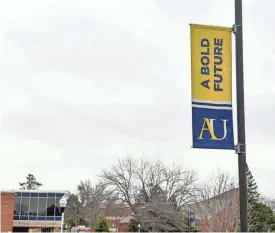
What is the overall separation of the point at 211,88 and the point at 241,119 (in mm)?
630

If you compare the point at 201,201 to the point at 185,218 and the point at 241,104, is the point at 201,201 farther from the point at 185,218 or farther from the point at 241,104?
the point at 241,104

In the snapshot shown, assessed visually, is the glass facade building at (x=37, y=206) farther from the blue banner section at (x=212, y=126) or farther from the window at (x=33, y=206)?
the blue banner section at (x=212, y=126)

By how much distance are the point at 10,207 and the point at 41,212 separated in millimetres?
14116

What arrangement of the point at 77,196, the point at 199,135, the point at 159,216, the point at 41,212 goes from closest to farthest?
the point at 199,135 < the point at 159,216 < the point at 41,212 < the point at 77,196

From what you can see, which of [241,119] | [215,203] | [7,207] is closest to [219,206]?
[215,203]

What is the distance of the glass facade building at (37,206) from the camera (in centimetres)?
5309

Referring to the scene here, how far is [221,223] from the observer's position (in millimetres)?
38875

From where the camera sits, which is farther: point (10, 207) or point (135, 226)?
point (135, 226)

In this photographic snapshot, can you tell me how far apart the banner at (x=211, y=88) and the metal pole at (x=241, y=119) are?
144mm

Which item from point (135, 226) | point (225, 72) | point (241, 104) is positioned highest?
point (225, 72)

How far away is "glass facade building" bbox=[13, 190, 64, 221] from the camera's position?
2090 inches

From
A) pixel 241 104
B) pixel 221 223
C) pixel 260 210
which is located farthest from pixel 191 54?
pixel 260 210

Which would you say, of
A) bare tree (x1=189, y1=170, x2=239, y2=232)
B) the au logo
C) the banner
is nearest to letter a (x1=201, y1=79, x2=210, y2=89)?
the banner

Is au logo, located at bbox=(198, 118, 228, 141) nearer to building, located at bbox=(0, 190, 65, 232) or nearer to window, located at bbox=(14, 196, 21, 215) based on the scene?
building, located at bbox=(0, 190, 65, 232)
